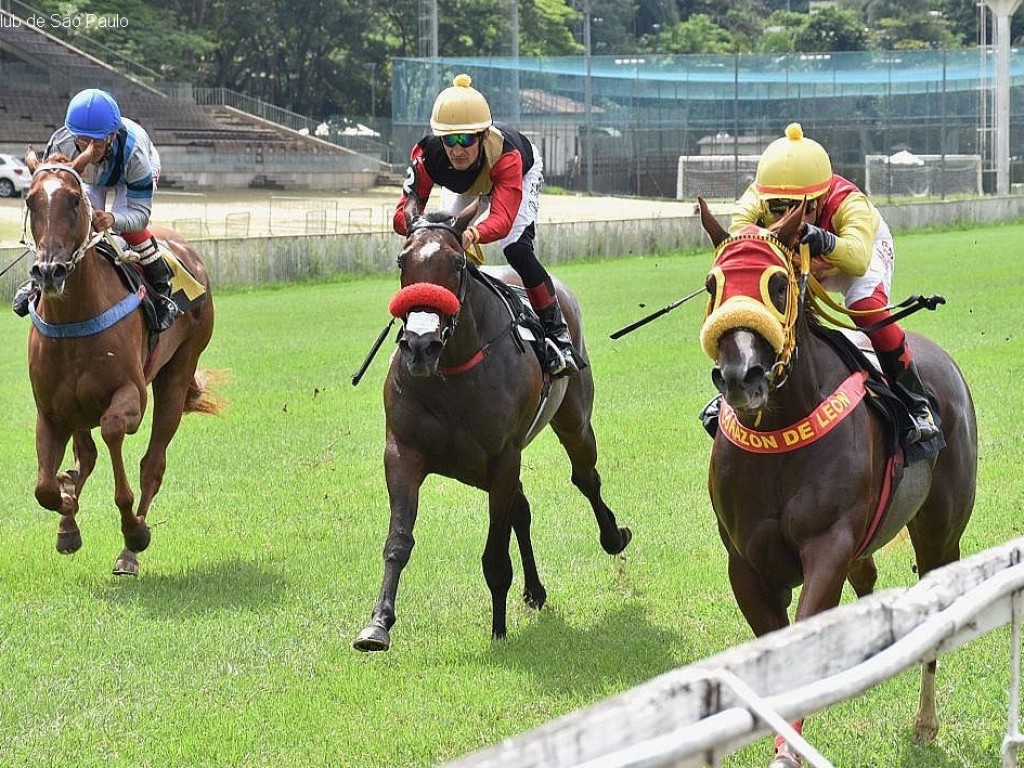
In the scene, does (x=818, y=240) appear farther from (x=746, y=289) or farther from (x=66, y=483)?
(x=66, y=483)

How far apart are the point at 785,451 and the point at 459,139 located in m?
3.06

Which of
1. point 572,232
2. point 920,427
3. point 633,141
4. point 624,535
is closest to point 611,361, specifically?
point 624,535

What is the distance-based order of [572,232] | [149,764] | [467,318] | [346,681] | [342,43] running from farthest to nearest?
[342,43] → [572,232] → [467,318] → [346,681] → [149,764]

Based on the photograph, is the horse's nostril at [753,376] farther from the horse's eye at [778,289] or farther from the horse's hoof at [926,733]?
the horse's hoof at [926,733]

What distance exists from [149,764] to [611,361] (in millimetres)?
12349

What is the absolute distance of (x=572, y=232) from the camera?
32.3 meters

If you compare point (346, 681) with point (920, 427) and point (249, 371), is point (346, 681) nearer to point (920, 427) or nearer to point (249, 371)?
point (920, 427)

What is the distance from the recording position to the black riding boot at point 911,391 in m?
5.91

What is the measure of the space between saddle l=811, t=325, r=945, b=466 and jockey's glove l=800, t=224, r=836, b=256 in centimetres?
31

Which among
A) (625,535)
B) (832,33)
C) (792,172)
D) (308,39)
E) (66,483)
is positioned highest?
(832,33)

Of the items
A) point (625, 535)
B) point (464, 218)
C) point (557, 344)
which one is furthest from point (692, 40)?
point (464, 218)

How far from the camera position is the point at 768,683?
275cm

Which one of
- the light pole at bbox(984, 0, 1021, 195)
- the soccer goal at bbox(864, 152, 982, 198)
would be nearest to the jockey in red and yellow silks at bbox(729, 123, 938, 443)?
the soccer goal at bbox(864, 152, 982, 198)

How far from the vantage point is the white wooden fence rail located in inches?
93.1
